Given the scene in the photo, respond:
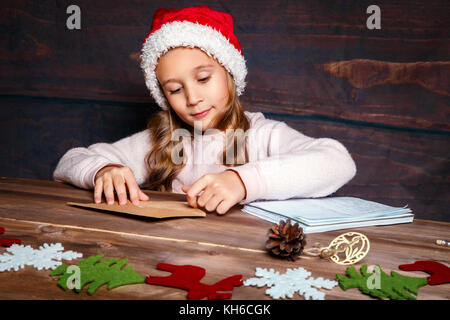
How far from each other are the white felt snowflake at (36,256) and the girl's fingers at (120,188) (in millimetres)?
317

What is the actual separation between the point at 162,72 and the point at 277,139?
44 cm

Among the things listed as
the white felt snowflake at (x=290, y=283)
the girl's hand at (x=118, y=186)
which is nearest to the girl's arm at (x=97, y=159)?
the girl's hand at (x=118, y=186)

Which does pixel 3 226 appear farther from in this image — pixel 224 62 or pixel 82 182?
pixel 224 62

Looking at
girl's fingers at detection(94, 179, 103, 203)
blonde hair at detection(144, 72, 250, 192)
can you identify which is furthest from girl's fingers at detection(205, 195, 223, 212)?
blonde hair at detection(144, 72, 250, 192)

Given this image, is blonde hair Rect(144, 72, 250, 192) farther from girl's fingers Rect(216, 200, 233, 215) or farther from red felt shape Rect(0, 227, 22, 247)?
red felt shape Rect(0, 227, 22, 247)

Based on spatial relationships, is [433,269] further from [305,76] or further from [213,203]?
[305,76]

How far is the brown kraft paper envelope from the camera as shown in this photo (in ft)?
2.77

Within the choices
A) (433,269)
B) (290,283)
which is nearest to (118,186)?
(290,283)

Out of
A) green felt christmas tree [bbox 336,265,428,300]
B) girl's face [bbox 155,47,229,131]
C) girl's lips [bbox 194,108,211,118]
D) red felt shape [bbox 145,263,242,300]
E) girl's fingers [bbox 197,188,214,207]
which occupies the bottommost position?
green felt christmas tree [bbox 336,265,428,300]

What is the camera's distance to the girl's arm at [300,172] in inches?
39.1

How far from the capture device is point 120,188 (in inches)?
39.5

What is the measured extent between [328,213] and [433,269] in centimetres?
28

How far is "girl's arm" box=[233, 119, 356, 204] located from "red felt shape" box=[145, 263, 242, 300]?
1.39ft

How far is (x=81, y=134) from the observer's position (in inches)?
77.5
